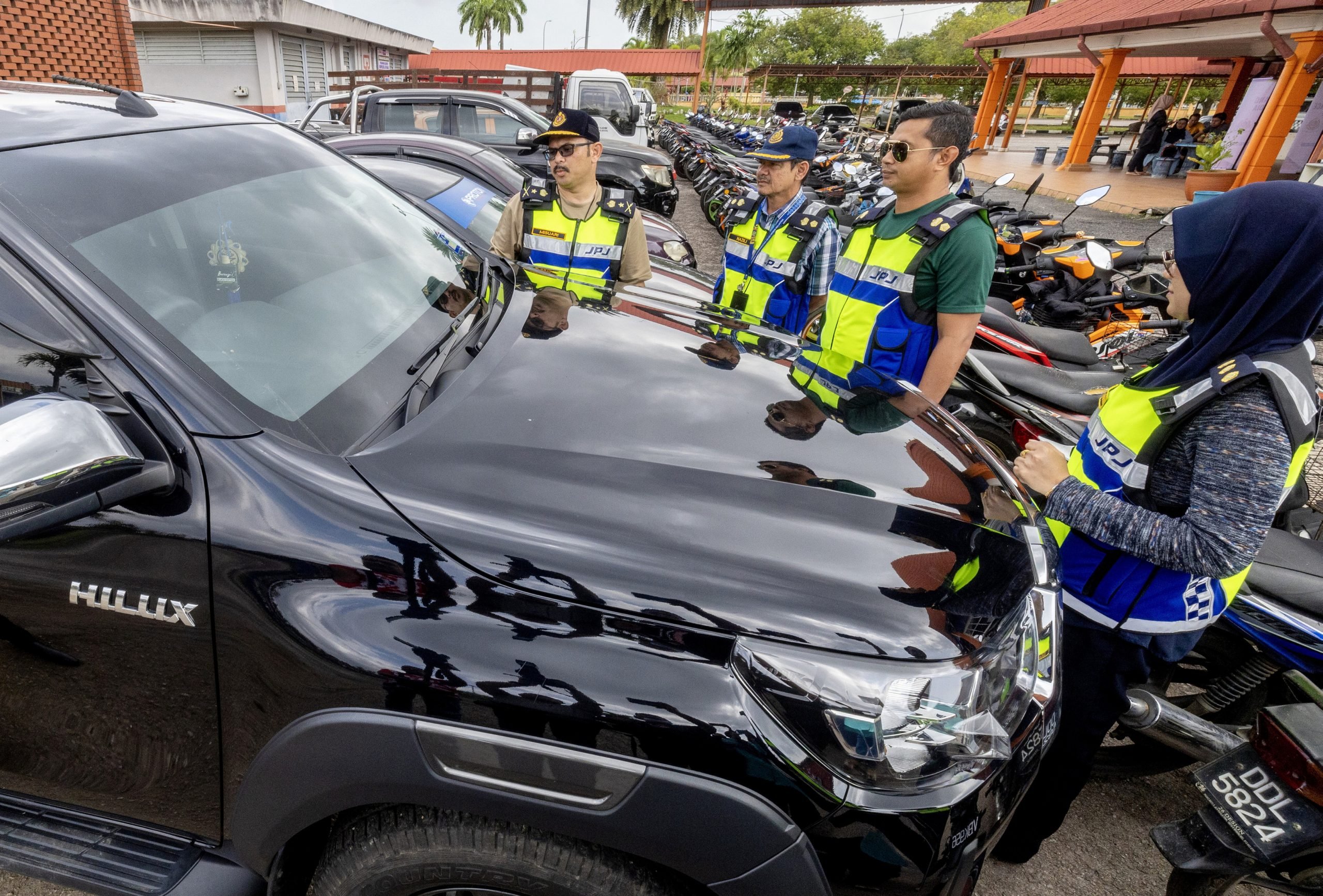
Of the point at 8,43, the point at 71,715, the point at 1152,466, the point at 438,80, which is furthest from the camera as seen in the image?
the point at 438,80

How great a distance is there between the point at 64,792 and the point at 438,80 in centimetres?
1129

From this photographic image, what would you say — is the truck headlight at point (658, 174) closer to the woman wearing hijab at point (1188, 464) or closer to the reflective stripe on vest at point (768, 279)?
the reflective stripe on vest at point (768, 279)

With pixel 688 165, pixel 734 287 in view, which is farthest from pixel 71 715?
pixel 688 165

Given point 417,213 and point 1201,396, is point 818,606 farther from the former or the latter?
point 417,213

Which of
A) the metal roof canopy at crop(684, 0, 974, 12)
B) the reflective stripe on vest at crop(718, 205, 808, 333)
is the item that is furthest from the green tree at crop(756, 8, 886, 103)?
the reflective stripe on vest at crop(718, 205, 808, 333)

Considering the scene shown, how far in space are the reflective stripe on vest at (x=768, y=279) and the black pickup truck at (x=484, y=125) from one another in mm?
4390

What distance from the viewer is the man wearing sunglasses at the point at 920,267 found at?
2.53m

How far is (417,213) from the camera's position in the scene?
2229 mm

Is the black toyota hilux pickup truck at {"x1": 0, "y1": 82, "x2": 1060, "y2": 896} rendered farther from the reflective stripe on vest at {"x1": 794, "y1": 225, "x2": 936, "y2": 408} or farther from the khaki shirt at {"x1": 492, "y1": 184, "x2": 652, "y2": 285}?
the khaki shirt at {"x1": 492, "y1": 184, "x2": 652, "y2": 285}

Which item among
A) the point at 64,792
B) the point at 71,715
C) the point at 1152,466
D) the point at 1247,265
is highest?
the point at 1247,265

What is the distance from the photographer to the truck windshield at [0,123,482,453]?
4.06 ft

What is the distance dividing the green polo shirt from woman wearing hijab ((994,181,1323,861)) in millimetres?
862

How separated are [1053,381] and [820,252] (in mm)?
1172

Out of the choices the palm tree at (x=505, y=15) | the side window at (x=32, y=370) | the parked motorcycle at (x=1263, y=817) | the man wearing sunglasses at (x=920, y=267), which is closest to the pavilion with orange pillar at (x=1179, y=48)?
the man wearing sunglasses at (x=920, y=267)
